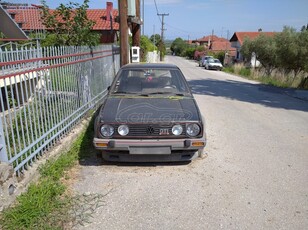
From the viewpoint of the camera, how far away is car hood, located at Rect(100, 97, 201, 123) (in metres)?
3.99

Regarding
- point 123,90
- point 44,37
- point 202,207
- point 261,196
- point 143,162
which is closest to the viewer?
point 202,207

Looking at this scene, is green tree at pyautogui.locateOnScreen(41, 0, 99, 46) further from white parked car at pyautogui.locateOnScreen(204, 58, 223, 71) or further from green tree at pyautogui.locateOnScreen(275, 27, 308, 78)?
white parked car at pyautogui.locateOnScreen(204, 58, 223, 71)

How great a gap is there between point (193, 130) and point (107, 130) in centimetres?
124

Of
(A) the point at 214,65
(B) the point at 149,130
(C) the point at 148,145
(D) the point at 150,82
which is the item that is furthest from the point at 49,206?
(A) the point at 214,65

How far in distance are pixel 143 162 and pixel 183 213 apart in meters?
1.40

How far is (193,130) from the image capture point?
4035mm

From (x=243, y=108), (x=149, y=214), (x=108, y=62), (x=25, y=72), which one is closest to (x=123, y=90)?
(x=25, y=72)

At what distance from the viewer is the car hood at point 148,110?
3.99 metres

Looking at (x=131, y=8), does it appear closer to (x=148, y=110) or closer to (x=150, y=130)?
(x=148, y=110)

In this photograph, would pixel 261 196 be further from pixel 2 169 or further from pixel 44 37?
pixel 44 37

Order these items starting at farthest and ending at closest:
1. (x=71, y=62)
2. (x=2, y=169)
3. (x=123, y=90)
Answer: (x=71, y=62) → (x=123, y=90) → (x=2, y=169)

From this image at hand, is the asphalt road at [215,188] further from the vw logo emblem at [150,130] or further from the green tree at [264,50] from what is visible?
the green tree at [264,50]

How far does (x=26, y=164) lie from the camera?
12.0ft

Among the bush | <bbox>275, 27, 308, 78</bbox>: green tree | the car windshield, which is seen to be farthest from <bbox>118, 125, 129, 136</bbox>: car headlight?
the bush
